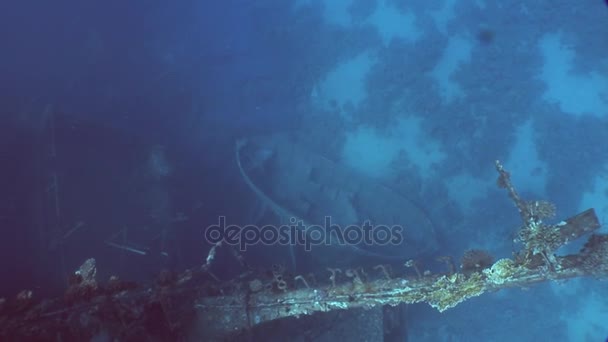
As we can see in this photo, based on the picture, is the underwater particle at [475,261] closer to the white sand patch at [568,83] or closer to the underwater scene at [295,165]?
the underwater scene at [295,165]

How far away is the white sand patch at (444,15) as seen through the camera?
17188 mm

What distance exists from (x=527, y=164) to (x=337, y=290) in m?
11.6

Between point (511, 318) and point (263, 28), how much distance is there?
616 inches

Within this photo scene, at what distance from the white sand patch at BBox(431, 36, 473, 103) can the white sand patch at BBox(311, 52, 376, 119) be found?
9.34ft

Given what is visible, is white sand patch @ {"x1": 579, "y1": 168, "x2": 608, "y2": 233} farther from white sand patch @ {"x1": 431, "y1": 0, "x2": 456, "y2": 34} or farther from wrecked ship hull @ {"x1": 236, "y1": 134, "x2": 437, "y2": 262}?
white sand patch @ {"x1": 431, "y1": 0, "x2": 456, "y2": 34}

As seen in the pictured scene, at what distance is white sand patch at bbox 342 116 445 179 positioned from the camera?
14.9 metres

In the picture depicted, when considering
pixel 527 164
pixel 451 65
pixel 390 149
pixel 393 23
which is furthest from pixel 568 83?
pixel 390 149

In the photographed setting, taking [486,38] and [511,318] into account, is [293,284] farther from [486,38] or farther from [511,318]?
[486,38]

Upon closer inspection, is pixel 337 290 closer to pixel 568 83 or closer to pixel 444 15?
pixel 568 83

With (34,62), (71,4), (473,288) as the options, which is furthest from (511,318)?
(71,4)

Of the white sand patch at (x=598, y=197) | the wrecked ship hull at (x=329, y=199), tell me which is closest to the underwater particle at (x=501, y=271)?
the wrecked ship hull at (x=329, y=199)

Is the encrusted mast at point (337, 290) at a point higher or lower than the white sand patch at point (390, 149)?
lower

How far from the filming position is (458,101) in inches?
606

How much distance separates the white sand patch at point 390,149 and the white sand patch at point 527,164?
272 cm
